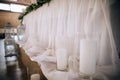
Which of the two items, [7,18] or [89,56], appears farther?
[7,18]

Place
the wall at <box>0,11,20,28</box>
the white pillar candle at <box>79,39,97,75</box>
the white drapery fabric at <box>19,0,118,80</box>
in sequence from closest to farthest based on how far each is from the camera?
the white pillar candle at <box>79,39,97,75</box>, the white drapery fabric at <box>19,0,118,80</box>, the wall at <box>0,11,20,28</box>

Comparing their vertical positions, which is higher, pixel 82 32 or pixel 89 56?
pixel 82 32

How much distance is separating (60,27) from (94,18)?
0.56 metres

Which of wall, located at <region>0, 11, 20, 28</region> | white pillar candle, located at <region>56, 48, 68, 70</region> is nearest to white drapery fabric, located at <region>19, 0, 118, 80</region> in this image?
white pillar candle, located at <region>56, 48, 68, 70</region>

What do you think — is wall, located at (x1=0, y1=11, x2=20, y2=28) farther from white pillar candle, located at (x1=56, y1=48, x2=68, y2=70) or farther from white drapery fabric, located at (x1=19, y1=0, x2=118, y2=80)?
white pillar candle, located at (x1=56, y1=48, x2=68, y2=70)

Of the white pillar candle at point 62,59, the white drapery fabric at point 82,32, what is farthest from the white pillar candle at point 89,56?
the white pillar candle at point 62,59

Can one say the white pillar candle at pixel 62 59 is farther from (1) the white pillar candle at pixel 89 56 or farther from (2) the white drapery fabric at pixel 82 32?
(1) the white pillar candle at pixel 89 56

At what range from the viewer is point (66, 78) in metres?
0.63

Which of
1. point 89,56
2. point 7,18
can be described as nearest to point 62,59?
point 89,56

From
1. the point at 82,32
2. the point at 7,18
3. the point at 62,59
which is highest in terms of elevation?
the point at 7,18

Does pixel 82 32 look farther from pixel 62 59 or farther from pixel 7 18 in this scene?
pixel 7 18

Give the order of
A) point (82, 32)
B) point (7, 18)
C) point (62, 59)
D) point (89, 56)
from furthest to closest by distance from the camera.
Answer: point (7, 18) < point (82, 32) < point (62, 59) < point (89, 56)

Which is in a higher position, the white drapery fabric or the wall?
the wall

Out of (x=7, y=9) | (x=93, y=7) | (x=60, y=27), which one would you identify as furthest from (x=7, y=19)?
(x=93, y=7)
